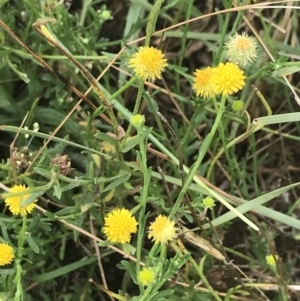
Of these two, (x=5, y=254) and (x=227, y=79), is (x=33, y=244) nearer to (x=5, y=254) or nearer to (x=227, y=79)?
(x=5, y=254)

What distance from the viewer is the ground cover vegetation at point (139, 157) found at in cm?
87

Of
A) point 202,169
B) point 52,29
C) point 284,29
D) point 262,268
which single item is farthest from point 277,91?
point 52,29

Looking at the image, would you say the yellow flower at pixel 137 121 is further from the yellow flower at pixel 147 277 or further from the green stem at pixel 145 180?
the yellow flower at pixel 147 277

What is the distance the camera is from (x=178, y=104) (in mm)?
1259

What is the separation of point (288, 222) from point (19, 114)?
575 mm

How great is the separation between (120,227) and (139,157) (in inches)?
4.3

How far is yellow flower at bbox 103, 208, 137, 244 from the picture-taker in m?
0.84

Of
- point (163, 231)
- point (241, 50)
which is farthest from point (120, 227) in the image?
point (241, 50)

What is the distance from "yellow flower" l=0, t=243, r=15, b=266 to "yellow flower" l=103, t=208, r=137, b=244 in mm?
160

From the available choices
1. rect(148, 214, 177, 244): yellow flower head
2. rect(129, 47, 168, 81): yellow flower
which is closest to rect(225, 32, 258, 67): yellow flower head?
rect(129, 47, 168, 81): yellow flower

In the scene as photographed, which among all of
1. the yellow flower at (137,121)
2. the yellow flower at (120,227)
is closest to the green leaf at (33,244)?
the yellow flower at (120,227)

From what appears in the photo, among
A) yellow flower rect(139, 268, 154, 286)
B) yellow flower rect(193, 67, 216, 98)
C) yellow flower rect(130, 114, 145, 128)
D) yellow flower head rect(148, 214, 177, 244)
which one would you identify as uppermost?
yellow flower rect(193, 67, 216, 98)

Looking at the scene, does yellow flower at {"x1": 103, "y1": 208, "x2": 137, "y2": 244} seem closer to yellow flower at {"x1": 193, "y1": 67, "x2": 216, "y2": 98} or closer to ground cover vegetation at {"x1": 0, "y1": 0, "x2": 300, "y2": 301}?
ground cover vegetation at {"x1": 0, "y1": 0, "x2": 300, "y2": 301}

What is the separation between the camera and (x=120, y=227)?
0.84m
